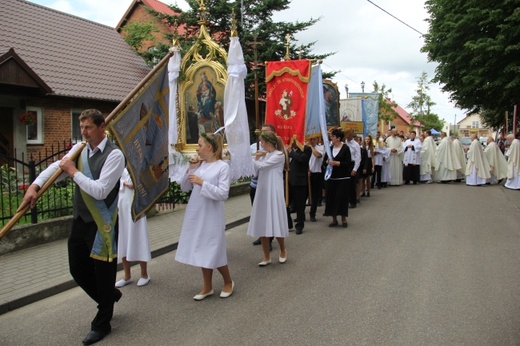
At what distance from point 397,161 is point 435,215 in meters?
7.87

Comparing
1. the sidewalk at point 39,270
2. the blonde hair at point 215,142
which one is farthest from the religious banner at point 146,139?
the sidewalk at point 39,270

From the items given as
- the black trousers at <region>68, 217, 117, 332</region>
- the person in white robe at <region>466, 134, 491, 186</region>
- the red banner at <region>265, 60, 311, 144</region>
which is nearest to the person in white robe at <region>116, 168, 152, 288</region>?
the black trousers at <region>68, 217, 117, 332</region>

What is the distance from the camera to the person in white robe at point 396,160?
17844 millimetres

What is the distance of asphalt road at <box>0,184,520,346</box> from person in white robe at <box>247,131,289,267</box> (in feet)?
1.52

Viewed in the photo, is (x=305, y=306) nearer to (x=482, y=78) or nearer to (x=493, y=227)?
(x=493, y=227)

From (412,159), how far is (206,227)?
1498cm

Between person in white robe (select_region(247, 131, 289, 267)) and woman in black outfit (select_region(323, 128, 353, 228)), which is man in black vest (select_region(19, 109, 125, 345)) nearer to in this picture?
person in white robe (select_region(247, 131, 289, 267))

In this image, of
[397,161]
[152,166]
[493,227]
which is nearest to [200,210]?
[152,166]

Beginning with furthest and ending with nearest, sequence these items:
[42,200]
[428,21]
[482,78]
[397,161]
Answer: [428,21]
[482,78]
[397,161]
[42,200]

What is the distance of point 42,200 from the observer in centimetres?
777

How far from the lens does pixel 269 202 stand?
6.40 metres

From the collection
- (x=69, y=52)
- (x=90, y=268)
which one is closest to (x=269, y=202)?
(x=90, y=268)

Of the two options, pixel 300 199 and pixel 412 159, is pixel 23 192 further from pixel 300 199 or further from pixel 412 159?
pixel 412 159

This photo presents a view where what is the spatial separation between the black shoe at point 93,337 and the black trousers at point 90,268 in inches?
1.2
